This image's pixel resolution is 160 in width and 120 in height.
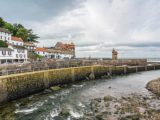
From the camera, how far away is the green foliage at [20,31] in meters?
102

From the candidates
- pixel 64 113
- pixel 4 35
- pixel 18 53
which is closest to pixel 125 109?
pixel 64 113

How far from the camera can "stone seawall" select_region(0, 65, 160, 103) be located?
2552 cm

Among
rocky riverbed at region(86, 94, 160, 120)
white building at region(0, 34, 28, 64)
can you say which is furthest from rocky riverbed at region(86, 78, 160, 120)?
white building at region(0, 34, 28, 64)

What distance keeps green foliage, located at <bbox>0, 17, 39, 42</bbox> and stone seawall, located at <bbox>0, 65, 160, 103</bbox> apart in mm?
66890

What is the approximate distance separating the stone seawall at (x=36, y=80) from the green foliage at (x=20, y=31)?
66.9m

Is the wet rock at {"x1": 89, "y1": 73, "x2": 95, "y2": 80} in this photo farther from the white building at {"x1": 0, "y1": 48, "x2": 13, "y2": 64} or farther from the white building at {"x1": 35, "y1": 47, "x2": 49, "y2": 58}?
the white building at {"x1": 35, "y1": 47, "x2": 49, "y2": 58}

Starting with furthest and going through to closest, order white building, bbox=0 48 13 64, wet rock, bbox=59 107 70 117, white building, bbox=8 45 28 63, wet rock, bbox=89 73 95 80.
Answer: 1. white building, bbox=8 45 28 63
2. white building, bbox=0 48 13 64
3. wet rock, bbox=89 73 95 80
4. wet rock, bbox=59 107 70 117

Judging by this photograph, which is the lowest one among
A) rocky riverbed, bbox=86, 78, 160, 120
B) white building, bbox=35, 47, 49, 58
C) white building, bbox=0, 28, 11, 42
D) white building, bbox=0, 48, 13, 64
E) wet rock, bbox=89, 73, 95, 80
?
rocky riverbed, bbox=86, 78, 160, 120

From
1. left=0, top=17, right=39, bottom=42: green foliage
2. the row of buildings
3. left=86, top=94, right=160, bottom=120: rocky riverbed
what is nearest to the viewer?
left=86, top=94, right=160, bottom=120: rocky riverbed

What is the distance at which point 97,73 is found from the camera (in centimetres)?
5319

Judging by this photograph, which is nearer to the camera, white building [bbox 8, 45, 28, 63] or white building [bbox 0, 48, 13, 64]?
white building [bbox 0, 48, 13, 64]

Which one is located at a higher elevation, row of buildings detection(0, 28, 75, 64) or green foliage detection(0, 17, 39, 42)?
green foliage detection(0, 17, 39, 42)

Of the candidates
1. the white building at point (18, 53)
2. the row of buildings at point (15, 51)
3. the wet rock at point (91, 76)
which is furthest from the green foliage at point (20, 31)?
the wet rock at point (91, 76)

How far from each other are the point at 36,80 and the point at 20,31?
274 feet
